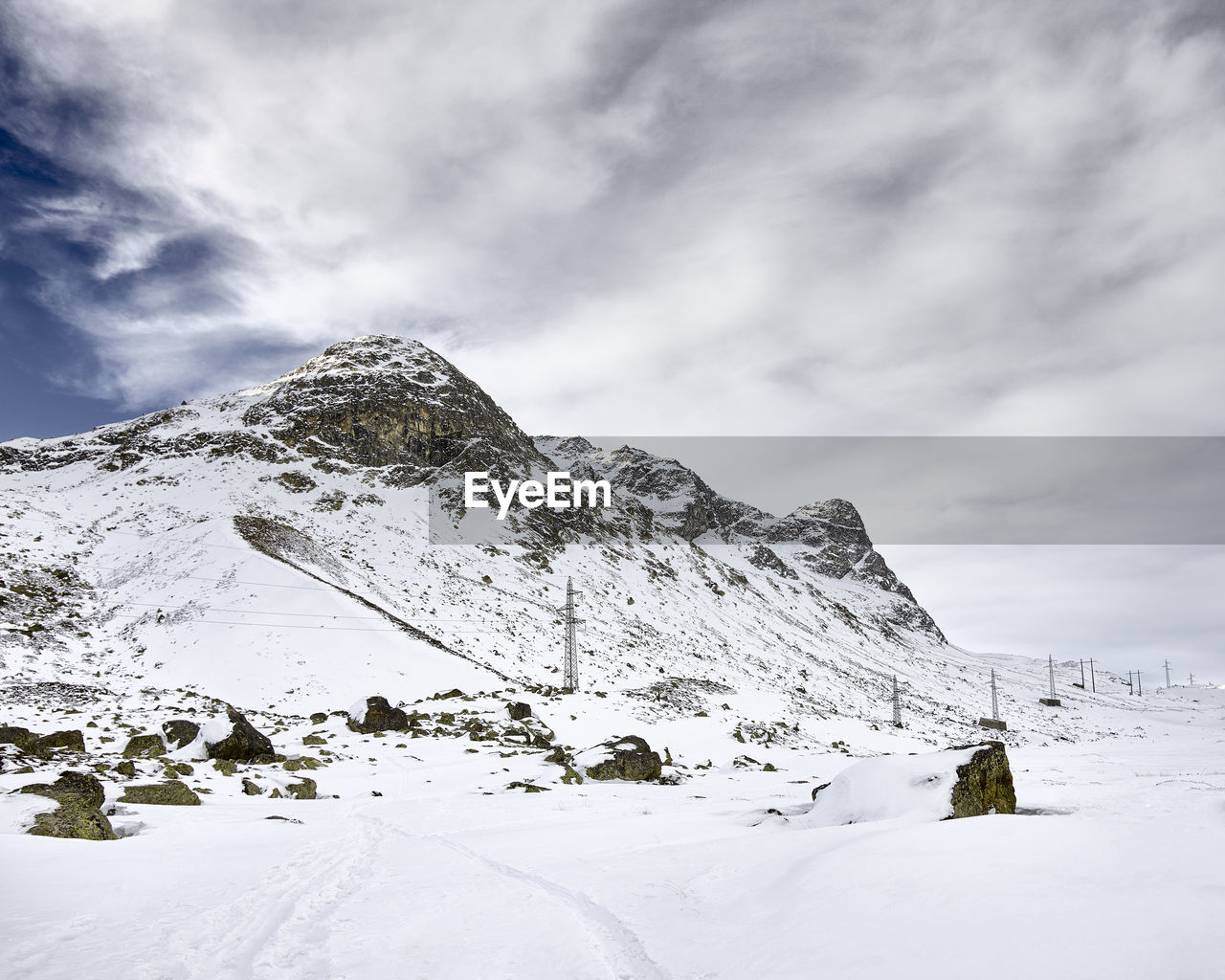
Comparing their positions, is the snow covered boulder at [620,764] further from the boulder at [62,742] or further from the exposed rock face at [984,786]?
the boulder at [62,742]

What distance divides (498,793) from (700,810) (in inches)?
210

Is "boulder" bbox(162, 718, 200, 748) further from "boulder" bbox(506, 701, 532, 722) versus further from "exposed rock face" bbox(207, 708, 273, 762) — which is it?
"boulder" bbox(506, 701, 532, 722)

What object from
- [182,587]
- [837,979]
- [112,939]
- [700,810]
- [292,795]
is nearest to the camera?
[837,979]

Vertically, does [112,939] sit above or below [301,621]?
below

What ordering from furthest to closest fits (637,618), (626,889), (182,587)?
1. (637,618)
2. (182,587)
3. (626,889)

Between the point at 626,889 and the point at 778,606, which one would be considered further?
the point at 778,606

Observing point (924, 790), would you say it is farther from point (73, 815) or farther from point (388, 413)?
point (388, 413)

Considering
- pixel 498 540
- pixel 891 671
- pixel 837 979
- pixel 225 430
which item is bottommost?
pixel 891 671

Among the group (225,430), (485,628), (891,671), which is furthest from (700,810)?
(891,671)

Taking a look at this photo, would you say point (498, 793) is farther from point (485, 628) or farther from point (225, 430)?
point (225, 430)

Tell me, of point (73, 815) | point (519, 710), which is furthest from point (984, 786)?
→ point (519, 710)

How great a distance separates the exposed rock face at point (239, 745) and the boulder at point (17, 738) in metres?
3.63

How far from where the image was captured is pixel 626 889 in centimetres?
656

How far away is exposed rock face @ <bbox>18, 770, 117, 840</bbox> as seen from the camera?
838cm
